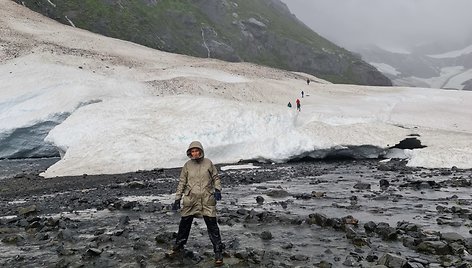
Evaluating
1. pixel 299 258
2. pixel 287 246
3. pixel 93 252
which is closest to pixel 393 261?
pixel 299 258

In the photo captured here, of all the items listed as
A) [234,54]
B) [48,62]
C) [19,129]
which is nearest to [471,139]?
[19,129]

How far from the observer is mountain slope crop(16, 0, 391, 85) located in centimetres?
11119

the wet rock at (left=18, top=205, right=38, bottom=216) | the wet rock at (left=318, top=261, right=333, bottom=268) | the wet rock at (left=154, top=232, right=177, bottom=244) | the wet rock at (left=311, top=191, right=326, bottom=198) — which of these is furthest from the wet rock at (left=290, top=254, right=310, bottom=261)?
the wet rock at (left=18, top=205, right=38, bottom=216)

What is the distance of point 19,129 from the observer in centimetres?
3712

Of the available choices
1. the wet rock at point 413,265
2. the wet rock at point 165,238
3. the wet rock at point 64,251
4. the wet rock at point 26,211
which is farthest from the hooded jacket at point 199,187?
the wet rock at point 26,211

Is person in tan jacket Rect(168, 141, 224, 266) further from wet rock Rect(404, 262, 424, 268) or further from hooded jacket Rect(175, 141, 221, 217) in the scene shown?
wet rock Rect(404, 262, 424, 268)

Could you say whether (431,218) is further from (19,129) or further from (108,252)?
(19,129)

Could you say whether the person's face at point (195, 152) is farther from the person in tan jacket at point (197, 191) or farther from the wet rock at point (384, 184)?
the wet rock at point (384, 184)

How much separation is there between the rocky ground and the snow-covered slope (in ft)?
19.6

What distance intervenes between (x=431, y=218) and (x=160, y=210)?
9.35 meters

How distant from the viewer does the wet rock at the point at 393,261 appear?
30.3 feet

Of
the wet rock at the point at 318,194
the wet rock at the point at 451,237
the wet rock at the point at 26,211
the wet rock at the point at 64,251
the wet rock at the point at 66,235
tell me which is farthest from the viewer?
the wet rock at the point at 318,194

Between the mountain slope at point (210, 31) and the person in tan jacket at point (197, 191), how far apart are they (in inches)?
3869

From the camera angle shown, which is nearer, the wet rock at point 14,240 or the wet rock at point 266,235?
the wet rock at point 266,235
